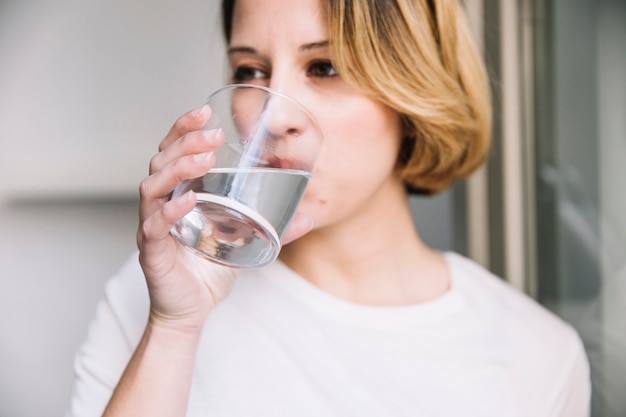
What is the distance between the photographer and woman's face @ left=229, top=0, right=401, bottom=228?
999 mm

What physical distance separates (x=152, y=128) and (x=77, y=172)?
334 mm

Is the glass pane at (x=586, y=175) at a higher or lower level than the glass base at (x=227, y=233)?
lower

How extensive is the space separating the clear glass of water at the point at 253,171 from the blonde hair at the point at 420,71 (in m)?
0.27

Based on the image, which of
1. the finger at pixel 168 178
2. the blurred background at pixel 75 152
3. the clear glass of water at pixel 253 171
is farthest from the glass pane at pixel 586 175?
the finger at pixel 168 178

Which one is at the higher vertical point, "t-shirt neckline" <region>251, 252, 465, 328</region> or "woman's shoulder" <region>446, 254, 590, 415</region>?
"t-shirt neckline" <region>251, 252, 465, 328</region>

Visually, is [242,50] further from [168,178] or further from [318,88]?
[168,178]

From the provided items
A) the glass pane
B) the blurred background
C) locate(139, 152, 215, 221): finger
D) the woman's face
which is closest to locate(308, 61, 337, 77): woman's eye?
the woman's face

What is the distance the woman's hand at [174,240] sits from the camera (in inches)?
28.7

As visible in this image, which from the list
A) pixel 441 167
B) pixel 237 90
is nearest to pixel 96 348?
pixel 237 90

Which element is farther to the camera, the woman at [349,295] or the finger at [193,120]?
the woman at [349,295]

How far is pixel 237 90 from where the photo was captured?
0.72m

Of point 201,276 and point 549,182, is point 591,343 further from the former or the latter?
point 201,276

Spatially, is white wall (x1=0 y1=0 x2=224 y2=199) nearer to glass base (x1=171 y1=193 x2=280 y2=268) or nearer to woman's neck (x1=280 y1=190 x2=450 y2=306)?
woman's neck (x1=280 y1=190 x2=450 y2=306)

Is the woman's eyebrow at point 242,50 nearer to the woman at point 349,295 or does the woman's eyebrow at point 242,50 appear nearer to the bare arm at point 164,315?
the woman at point 349,295
